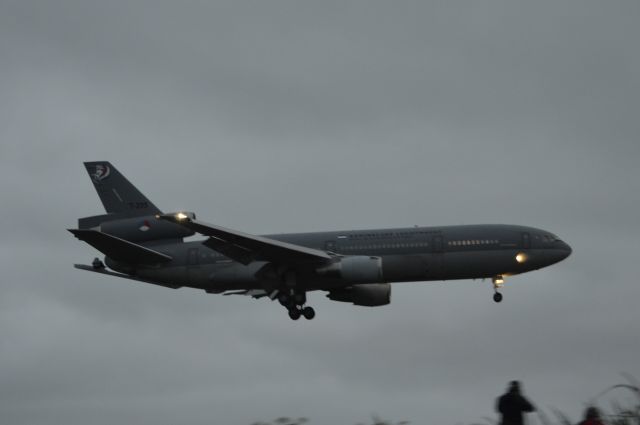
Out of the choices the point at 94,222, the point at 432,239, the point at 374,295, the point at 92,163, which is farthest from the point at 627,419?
the point at 92,163

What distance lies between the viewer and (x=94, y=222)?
51.5 m

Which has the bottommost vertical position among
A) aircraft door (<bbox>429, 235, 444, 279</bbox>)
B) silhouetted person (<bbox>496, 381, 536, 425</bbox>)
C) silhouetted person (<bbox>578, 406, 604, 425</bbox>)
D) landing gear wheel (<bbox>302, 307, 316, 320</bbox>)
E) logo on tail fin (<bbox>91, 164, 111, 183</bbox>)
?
silhouetted person (<bbox>578, 406, 604, 425</bbox>)

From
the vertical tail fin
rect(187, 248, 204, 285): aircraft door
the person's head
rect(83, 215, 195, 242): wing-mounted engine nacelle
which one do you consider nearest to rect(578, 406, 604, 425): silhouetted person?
the person's head

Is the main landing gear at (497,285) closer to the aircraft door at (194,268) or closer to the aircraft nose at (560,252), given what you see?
the aircraft nose at (560,252)

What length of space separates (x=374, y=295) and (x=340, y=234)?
4.00m

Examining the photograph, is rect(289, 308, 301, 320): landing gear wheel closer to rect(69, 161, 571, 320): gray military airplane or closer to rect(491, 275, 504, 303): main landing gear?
rect(69, 161, 571, 320): gray military airplane

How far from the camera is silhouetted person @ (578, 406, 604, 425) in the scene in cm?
1127

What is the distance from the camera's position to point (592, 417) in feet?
37.4

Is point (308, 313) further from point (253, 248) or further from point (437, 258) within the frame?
point (437, 258)

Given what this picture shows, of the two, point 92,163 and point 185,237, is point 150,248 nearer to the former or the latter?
point 185,237

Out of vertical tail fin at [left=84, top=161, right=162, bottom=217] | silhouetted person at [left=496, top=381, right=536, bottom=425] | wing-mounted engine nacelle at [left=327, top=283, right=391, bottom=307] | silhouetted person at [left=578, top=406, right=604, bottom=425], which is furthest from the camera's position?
vertical tail fin at [left=84, top=161, right=162, bottom=217]

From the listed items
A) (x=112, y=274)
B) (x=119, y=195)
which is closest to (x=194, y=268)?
(x=112, y=274)

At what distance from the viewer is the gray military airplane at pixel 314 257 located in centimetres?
4638

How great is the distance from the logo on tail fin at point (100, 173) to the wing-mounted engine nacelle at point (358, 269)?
15.8 metres
